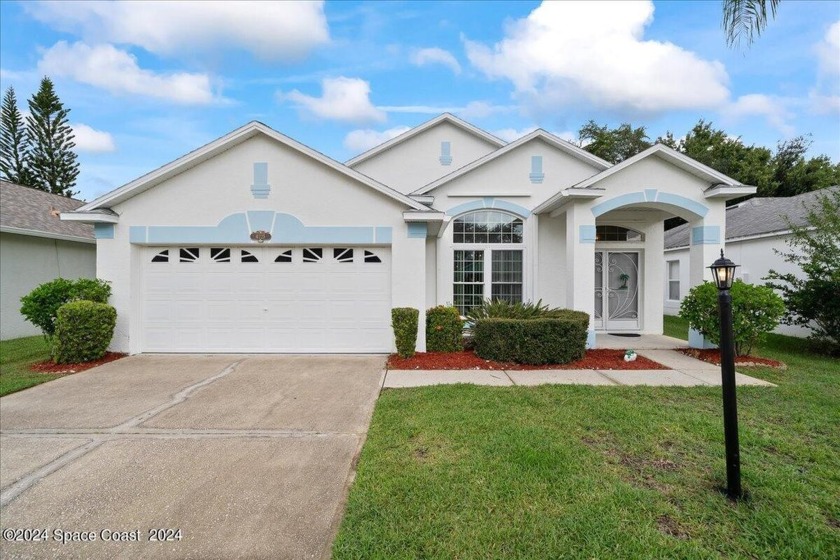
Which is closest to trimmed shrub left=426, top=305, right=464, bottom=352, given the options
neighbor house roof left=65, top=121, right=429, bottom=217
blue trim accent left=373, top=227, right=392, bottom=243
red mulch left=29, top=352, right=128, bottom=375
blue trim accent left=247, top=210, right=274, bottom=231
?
blue trim accent left=373, top=227, right=392, bottom=243

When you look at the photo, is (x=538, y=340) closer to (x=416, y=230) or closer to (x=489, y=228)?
(x=416, y=230)

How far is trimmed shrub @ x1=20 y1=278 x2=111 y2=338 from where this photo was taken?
8125 millimetres

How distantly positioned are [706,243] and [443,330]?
21.8 feet

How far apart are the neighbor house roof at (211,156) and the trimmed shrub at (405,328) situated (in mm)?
2316

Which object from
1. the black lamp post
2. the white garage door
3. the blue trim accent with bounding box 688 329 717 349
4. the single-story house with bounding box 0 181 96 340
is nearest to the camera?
the black lamp post

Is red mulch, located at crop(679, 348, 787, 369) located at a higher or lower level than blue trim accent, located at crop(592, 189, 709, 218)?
lower

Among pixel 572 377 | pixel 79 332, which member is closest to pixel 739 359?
pixel 572 377

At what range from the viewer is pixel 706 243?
9.57 metres

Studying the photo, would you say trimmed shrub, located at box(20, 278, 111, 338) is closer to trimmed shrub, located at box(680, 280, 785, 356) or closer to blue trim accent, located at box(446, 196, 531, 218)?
blue trim accent, located at box(446, 196, 531, 218)

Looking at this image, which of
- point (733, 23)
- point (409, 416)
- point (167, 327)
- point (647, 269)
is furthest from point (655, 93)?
point (167, 327)

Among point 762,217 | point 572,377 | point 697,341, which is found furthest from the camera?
point 762,217

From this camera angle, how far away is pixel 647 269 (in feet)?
38.8

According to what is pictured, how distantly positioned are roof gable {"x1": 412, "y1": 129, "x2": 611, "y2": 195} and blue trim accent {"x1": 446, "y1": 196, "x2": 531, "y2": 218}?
81 centimetres

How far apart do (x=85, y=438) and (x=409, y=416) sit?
378cm
